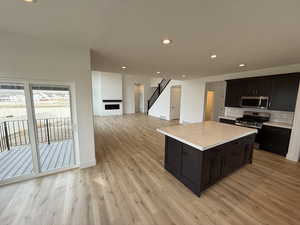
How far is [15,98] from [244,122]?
6071 millimetres

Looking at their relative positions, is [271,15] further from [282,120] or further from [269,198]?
[282,120]

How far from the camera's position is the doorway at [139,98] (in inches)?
475

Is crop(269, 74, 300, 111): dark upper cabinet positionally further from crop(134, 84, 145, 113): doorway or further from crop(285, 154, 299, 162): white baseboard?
crop(134, 84, 145, 113): doorway

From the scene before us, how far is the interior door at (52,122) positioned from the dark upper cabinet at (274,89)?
17.6 feet

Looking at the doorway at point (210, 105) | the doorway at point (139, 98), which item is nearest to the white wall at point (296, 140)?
the doorway at point (210, 105)

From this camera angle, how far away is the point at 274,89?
3744 mm

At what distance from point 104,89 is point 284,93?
9.80m

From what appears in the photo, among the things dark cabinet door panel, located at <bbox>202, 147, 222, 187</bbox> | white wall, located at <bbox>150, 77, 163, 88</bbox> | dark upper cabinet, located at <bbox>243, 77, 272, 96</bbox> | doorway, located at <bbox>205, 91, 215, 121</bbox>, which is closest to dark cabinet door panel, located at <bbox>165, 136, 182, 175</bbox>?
dark cabinet door panel, located at <bbox>202, 147, 222, 187</bbox>

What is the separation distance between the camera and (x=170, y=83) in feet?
27.6

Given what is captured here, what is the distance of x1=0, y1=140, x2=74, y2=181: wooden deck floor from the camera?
2.49 metres

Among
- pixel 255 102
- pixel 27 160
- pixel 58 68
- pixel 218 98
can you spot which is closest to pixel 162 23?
pixel 58 68

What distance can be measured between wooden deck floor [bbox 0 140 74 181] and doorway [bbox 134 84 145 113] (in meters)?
9.13

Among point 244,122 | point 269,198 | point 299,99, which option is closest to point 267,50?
point 299,99

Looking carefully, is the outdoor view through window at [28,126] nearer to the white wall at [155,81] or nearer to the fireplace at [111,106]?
the fireplace at [111,106]
